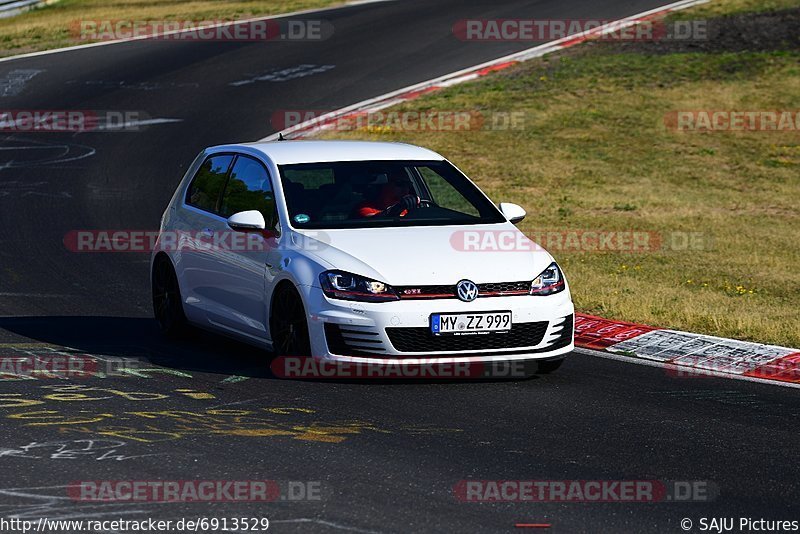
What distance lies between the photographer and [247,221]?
10.4 meters

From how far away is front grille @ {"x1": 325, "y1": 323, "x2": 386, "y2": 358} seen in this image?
9641 mm

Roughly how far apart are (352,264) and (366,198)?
1199 millimetres

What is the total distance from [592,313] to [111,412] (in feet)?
18.4

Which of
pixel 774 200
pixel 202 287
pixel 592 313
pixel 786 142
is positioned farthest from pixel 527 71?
pixel 202 287

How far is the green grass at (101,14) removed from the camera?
34.1 m

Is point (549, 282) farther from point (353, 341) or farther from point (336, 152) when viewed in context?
point (336, 152)

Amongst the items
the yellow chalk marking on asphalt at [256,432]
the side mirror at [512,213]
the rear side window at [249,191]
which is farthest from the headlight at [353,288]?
the side mirror at [512,213]

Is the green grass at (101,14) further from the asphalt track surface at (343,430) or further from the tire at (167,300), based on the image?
the tire at (167,300)

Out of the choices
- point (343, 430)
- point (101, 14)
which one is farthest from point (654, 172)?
point (101, 14)

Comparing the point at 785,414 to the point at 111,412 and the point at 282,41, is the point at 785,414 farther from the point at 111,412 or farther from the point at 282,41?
the point at 282,41

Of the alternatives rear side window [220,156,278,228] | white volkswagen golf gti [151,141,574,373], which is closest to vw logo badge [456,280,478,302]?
white volkswagen golf gti [151,141,574,373]

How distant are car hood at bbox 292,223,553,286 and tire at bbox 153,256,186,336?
1.89 m

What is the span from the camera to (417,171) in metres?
11.4

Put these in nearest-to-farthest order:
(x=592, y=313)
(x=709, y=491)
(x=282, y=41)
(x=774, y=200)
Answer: (x=709, y=491) → (x=592, y=313) → (x=774, y=200) → (x=282, y=41)
